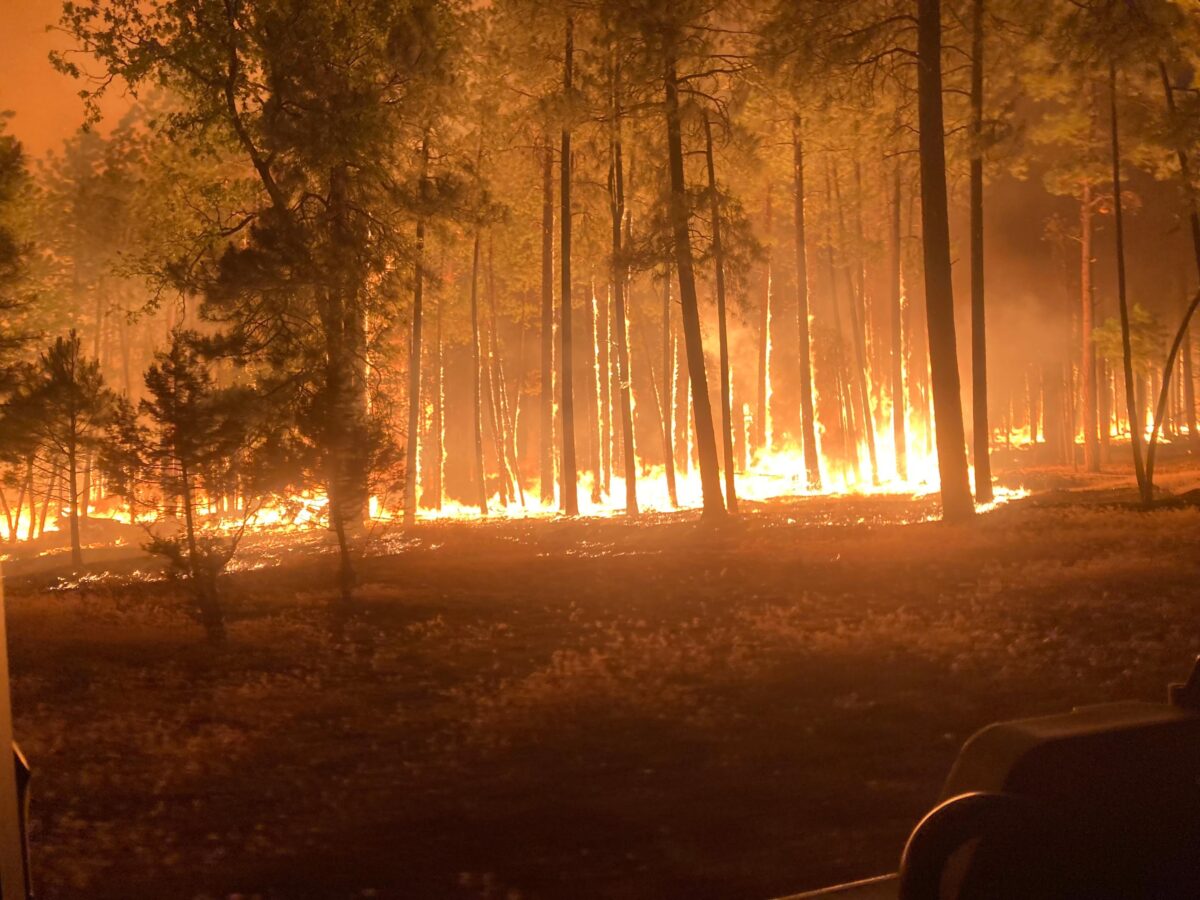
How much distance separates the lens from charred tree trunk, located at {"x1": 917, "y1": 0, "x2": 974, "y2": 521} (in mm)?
18844

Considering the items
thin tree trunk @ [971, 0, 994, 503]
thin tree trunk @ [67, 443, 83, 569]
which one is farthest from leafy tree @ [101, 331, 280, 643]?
thin tree trunk @ [971, 0, 994, 503]

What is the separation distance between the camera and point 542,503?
40.0 metres

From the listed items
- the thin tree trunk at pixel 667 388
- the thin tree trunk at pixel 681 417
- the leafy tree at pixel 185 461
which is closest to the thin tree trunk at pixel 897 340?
the thin tree trunk at pixel 667 388

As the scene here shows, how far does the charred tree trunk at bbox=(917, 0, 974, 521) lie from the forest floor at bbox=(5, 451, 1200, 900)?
6.55 ft

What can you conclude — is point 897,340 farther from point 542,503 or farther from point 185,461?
point 185,461

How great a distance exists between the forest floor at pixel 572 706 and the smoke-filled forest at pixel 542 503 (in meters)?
0.05

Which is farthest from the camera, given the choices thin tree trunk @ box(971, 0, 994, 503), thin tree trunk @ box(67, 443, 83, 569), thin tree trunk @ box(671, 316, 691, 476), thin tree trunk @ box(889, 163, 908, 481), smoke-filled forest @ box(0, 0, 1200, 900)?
thin tree trunk @ box(671, 316, 691, 476)

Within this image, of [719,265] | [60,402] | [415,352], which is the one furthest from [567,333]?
[60,402]

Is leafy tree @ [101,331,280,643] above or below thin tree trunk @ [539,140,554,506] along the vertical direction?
below

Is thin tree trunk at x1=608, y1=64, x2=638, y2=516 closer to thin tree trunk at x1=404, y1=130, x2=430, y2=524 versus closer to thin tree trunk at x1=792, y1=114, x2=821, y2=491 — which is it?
thin tree trunk at x1=404, y1=130, x2=430, y2=524

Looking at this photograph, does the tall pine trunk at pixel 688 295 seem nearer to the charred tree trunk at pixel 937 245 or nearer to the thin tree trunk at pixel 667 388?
the charred tree trunk at pixel 937 245

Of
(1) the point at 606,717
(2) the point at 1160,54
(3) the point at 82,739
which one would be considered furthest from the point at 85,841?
(2) the point at 1160,54

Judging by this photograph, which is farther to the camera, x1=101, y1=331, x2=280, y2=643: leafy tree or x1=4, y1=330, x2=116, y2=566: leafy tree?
x1=4, y1=330, x2=116, y2=566: leafy tree

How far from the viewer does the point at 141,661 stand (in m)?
11.9
